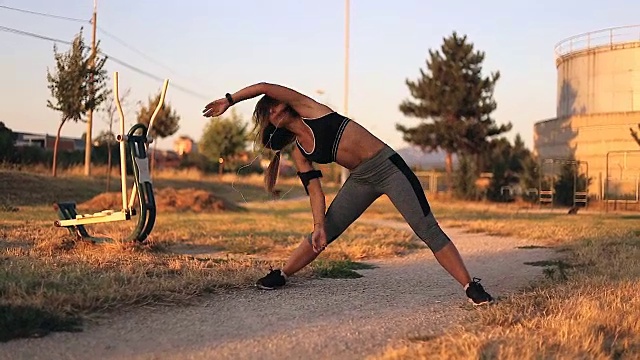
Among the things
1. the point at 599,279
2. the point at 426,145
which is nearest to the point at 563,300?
the point at 599,279

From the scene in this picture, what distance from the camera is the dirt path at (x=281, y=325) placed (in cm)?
391

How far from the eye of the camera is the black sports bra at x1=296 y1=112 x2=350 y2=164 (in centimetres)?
536

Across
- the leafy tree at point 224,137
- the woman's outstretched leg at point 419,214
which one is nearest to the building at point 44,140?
the leafy tree at point 224,137

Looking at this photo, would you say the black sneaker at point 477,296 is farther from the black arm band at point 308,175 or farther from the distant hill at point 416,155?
the distant hill at point 416,155

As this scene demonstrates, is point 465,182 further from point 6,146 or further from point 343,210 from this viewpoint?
point 343,210

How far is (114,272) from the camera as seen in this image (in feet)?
19.3

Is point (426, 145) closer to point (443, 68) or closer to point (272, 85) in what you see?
point (443, 68)

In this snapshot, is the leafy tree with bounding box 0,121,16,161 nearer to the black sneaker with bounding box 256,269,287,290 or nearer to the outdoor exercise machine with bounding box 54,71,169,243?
the outdoor exercise machine with bounding box 54,71,169,243

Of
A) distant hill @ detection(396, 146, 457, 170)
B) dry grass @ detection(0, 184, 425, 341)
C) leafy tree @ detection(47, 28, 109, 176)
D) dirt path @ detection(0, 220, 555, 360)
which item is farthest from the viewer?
distant hill @ detection(396, 146, 457, 170)

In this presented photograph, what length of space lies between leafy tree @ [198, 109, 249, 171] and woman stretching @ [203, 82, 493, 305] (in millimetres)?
48465

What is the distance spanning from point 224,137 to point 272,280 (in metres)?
49.0

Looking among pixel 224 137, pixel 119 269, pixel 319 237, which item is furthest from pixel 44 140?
pixel 319 237

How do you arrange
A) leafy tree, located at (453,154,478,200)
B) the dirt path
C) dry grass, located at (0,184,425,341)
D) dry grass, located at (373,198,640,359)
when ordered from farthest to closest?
1. leafy tree, located at (453,154,478,200)
2. dry grass, located at (0,184,425,341)
3. the dirt path
4. dry grass, located at (373,198,640,359)

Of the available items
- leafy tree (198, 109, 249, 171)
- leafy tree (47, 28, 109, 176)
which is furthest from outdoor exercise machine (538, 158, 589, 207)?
leafy tree (198, 109, 249, 171)
